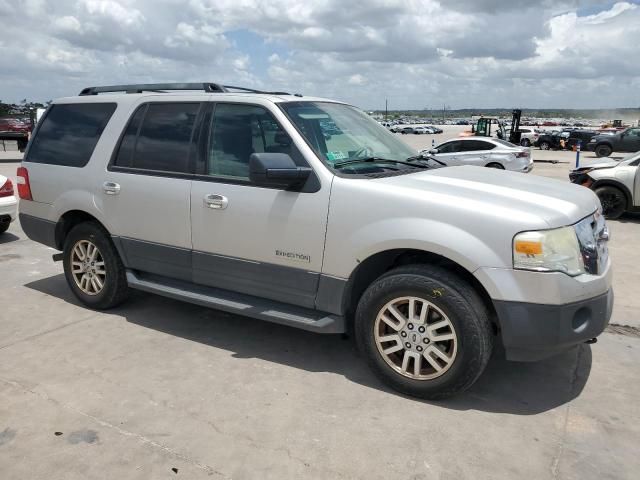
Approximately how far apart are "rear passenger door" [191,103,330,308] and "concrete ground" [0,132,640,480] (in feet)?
2.03

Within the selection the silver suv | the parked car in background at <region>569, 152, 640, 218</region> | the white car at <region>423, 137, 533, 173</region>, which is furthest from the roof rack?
the white car at <region>423, 137, 533, 173</region>

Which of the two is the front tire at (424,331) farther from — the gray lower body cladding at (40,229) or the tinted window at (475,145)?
the tinted window at (475,145)

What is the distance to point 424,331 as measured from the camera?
11.3ft

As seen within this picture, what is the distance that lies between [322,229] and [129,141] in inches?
80.7

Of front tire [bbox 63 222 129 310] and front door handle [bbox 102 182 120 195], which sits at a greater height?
front door handle [bbox 102 182 120 195]

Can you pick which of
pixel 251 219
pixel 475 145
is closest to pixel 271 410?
pixel 251 219

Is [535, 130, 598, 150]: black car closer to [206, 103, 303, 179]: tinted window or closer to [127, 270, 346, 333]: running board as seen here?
[206, 103, 303, 179]: tinted window

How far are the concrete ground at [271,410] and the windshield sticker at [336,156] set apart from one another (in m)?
1.50

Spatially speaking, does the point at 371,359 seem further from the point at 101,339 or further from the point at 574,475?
the point at 101,339

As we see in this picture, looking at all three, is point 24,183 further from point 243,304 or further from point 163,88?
point 243,304

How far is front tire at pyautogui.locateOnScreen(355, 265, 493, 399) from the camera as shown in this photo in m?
3.27

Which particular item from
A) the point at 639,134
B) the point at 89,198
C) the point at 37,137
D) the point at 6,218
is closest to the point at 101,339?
the point at 89,198

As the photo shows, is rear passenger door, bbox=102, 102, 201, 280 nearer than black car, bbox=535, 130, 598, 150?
Yes

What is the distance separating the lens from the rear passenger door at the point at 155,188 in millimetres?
4332
